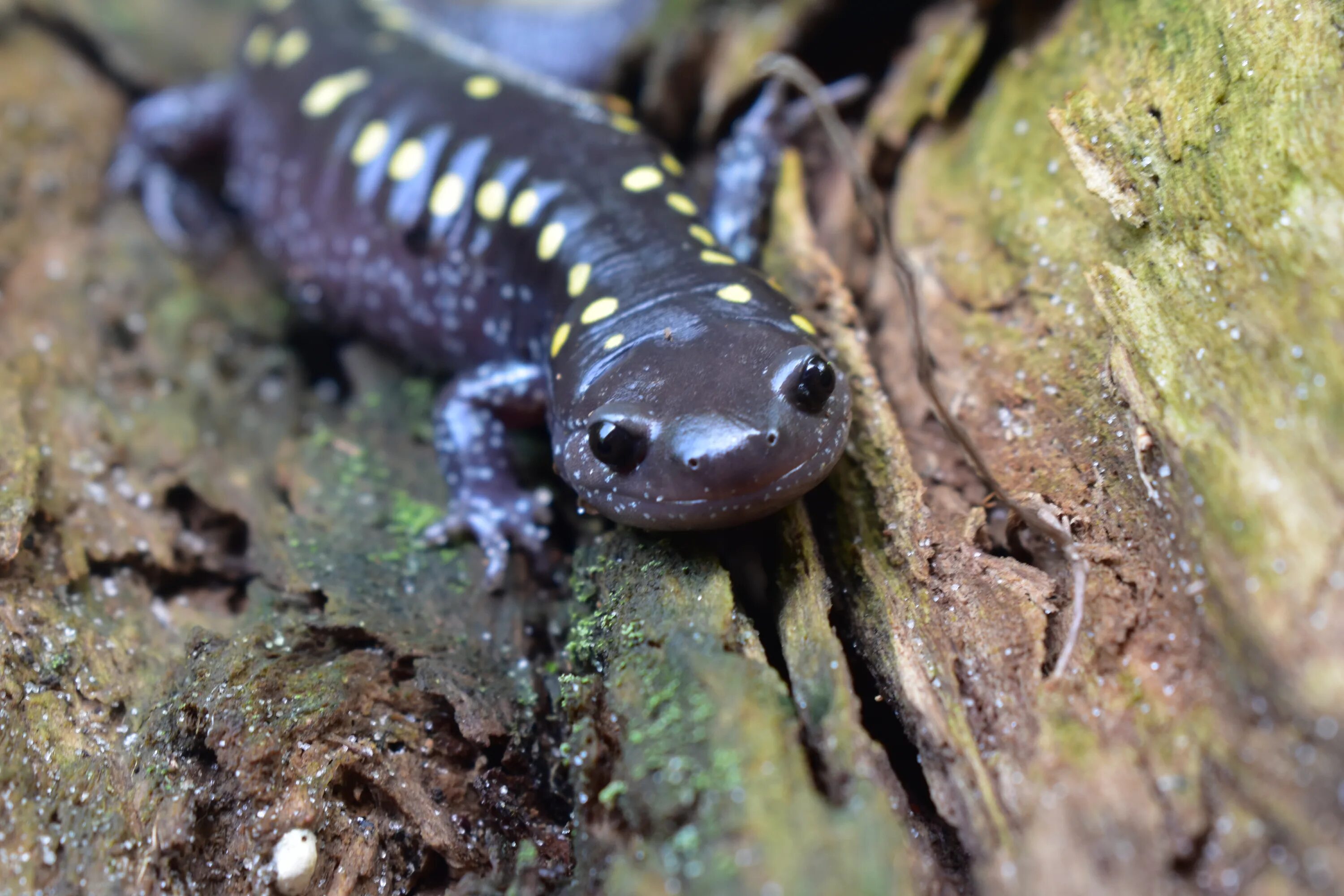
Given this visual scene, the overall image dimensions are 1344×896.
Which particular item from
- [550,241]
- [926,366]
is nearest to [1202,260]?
[926,366]

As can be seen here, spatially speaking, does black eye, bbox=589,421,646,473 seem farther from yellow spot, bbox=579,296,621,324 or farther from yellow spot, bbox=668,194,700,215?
yellow spot, bbox=668,194,700,215

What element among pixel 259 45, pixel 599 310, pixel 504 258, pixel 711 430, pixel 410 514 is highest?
pixel 711 430

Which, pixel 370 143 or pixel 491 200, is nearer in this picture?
pixel 491 200

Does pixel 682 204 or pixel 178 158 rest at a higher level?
pixel 682 204

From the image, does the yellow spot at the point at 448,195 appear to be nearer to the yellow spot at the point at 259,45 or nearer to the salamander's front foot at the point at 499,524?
the salamander's front foot at the point at 499,524

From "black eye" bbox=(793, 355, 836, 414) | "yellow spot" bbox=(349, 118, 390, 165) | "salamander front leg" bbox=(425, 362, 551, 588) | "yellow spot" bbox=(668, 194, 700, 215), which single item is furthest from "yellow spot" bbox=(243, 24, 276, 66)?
"black eye" bbox=(793, 355, 836, 414)

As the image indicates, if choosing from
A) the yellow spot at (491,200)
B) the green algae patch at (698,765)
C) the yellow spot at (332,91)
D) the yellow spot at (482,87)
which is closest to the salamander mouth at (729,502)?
the green algae patch at (698,765)

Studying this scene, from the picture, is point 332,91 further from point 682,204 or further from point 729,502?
point 729,502
